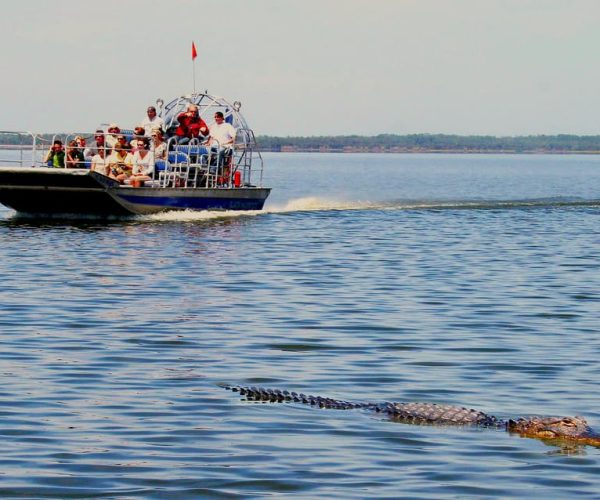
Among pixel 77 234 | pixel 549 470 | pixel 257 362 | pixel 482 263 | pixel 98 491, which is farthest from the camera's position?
pixel 77 234

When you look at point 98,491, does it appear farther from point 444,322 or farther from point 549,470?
point 444,322

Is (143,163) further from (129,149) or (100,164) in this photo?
(100,164)

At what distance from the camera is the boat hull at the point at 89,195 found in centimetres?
3331

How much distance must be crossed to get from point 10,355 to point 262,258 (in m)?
13.2

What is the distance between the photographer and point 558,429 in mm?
11391

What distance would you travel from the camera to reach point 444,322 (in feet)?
61.3

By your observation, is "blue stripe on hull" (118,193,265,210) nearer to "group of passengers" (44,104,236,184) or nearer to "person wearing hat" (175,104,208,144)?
"group of passengers" (44,104,236,184)

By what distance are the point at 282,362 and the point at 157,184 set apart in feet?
68.2

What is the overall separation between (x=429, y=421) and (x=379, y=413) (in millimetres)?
571

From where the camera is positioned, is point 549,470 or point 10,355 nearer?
point 549,470

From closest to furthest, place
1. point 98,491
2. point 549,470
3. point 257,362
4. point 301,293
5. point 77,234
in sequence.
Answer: point 98,491
point 549,470
point 257,362
point 301,293
point 77,234

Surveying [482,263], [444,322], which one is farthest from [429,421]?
[482,263]

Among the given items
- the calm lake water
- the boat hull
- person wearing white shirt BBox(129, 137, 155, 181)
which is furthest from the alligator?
person wearing white shirt BBox(129, 137, 155, 181)

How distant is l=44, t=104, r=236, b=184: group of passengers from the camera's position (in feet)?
114
